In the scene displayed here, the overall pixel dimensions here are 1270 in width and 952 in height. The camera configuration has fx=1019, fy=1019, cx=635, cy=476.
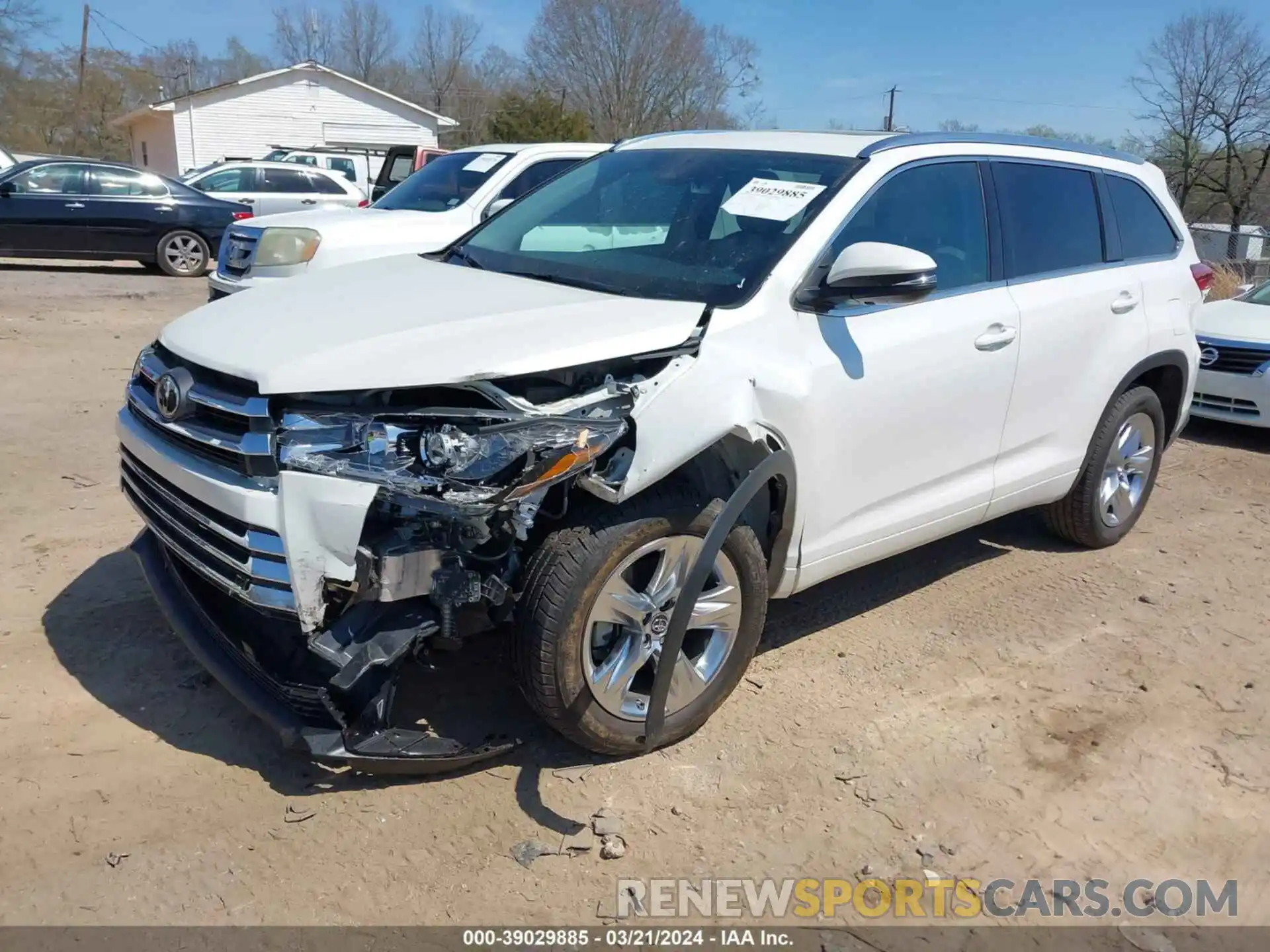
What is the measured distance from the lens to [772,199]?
372 cm

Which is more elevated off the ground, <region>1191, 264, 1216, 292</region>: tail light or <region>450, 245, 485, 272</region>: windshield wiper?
<region>450, 245, 485, 272</region>: windshield wiper

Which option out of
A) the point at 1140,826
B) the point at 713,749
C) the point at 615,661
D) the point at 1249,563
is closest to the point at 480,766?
the point at 615,661

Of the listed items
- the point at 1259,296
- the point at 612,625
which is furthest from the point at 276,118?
the point at 612,625

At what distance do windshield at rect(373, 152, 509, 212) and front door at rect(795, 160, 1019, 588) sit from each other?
5385 mm

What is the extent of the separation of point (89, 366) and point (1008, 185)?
732 cm

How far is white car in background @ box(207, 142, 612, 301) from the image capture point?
786cm

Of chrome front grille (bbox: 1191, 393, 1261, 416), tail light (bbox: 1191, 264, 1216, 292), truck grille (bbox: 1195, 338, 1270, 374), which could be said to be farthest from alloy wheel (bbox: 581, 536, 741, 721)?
chrome front grille (bbox: 1191, 393, 1261, 416)

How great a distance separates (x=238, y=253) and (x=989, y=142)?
249 inches

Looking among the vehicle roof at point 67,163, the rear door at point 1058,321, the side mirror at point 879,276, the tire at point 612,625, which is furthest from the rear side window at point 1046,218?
the vehicle roof at point 67,163

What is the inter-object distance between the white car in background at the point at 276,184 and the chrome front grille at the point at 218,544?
1565 cm

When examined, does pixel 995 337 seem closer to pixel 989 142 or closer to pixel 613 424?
pixel 989 142

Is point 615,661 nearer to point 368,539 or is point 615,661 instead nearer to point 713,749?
point 713,749

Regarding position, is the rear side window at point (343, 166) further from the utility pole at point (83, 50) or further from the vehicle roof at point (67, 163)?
the utility pole at point (83, 50)

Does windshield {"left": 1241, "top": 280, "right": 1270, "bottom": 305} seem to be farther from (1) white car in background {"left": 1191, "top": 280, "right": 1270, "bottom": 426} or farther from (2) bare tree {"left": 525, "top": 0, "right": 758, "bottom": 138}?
(2) bare tree {"left": 525, "top": 0, "right": 758, "bottom": 138}
